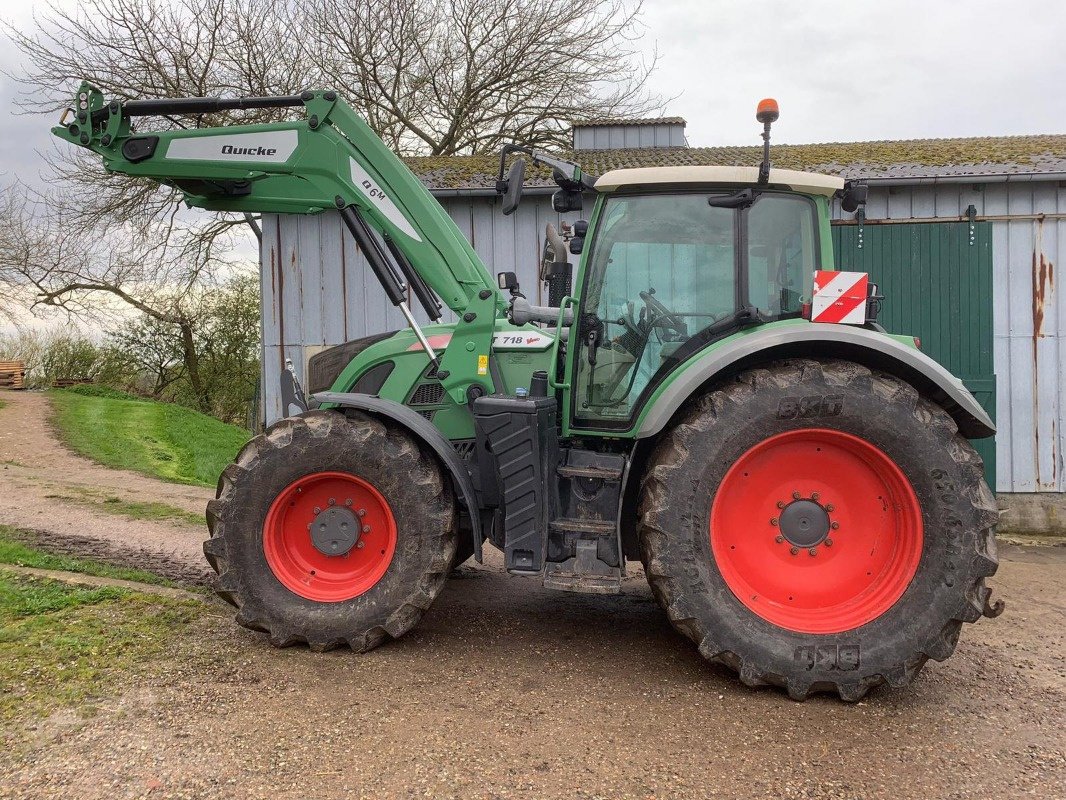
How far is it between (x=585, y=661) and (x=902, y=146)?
8.48 meters

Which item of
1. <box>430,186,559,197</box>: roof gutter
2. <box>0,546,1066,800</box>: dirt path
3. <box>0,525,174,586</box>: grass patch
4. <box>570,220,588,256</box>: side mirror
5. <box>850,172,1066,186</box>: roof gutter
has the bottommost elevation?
<box>0,546,1066,800</box>: dirt path

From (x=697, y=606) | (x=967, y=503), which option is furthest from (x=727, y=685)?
(x=967, y=503)

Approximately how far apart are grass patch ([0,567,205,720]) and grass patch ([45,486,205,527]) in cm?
214

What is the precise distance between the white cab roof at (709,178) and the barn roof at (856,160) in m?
4.37

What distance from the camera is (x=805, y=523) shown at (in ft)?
12.0

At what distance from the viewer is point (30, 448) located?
10977 millimetres

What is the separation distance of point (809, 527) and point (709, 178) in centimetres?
170

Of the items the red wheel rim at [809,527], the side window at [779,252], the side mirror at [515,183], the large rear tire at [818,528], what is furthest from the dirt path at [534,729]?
the side mirror at [515,183]

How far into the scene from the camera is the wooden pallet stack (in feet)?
57.3

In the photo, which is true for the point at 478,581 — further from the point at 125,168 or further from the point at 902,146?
the point at 902,146

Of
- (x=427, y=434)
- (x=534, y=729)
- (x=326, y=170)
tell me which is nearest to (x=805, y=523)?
(x=534, y=729)

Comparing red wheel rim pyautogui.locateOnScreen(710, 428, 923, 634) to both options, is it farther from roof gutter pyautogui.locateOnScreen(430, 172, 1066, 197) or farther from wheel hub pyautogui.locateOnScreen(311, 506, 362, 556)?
roof gutter pyautogui.locateOnScreen(430, 172, 1066, 197)

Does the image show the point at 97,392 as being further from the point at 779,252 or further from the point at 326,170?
the point at 779,252

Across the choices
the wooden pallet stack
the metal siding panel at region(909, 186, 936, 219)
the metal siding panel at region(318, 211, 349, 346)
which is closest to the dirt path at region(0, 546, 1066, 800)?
the metal siding panel at region(318, 211, 349, 346)
